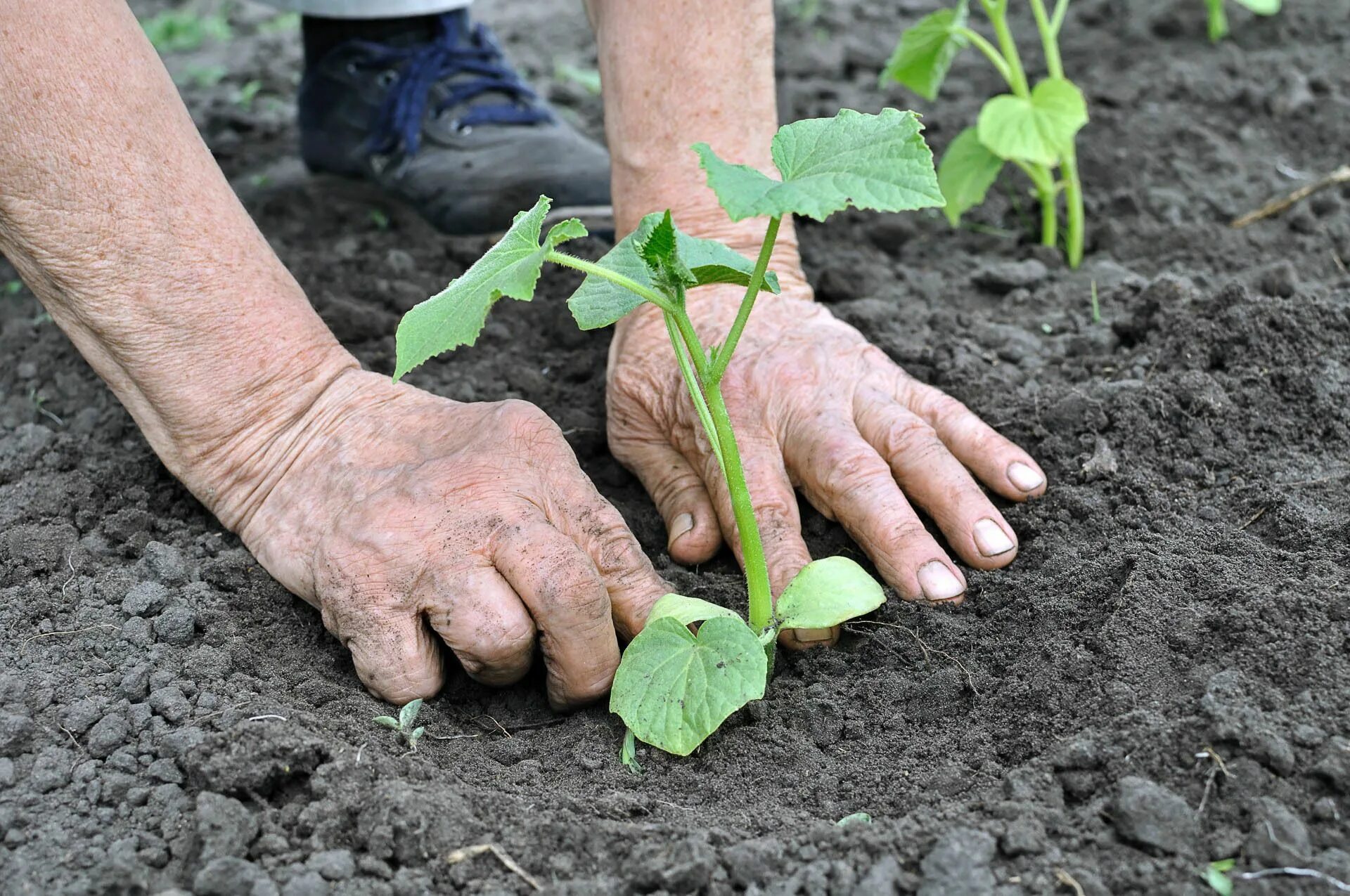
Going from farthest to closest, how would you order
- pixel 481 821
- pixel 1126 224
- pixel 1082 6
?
pixel 1082 6 < pixel 1126 224 < pixel 481 821

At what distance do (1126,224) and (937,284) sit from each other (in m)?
0.51

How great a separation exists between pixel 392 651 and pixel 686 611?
1.34 ft

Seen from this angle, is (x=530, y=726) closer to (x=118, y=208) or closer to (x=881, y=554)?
(x=881, y=554)

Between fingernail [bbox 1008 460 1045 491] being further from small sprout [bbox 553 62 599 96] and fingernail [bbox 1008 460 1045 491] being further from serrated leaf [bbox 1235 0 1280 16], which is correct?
small sprout [bbox 553 62 599 96]

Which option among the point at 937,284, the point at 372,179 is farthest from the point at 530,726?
the point at 372,179

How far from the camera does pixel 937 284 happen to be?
2629mm

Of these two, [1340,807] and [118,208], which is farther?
[118,208]

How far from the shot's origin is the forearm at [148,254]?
1675 mm

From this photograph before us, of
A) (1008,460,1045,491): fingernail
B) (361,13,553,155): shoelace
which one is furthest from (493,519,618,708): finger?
(361,13,553,155): shoelace

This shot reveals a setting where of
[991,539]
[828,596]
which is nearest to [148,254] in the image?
[828,596]

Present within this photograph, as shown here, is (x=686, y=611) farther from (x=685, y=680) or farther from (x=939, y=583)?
(x=939, y=583)

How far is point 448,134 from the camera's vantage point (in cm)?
300

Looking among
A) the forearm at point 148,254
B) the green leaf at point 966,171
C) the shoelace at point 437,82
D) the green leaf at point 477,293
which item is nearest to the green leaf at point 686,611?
the green leaf at point 477,293

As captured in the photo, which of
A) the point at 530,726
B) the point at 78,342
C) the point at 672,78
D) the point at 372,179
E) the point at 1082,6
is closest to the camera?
the point at 530,726
